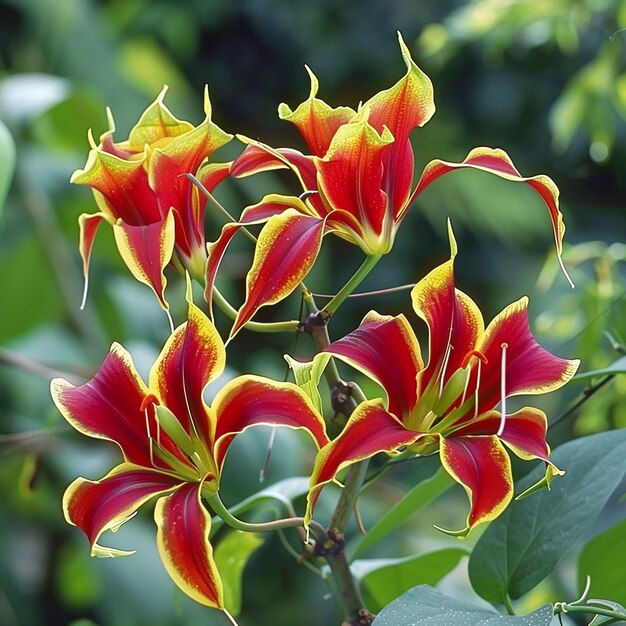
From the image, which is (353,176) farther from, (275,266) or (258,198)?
(258,198)

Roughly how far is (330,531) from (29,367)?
0.32 meters

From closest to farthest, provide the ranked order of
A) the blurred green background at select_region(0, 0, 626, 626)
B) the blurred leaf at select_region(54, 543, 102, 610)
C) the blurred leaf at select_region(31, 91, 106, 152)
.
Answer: the blurred green background at select_region(0, 0, 626, 626)
the blurred leaf at select_region(31, 91, 106, 152)
the blurred leaf at select_region(54, 543, 102, 610)

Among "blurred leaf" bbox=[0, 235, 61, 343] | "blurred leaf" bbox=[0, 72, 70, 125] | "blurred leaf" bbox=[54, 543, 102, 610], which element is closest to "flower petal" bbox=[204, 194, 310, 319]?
"blurred leaf" bbox=[0, 72, 70, 125]

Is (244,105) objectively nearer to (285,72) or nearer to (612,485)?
(285,72)

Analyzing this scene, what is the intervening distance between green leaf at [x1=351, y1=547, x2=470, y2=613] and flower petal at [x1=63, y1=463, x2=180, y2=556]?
13 cm

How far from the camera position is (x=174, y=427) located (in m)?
0.24

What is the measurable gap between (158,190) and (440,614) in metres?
0.12

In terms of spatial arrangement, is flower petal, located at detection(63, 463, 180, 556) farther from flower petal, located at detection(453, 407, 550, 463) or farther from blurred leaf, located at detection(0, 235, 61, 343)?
blurred leaf, located at detection(0, 235, 61, 343)

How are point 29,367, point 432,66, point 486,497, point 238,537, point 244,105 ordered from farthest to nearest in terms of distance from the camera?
point 244,105, point 432,66, point 29,367, point 238,537, point 486,497

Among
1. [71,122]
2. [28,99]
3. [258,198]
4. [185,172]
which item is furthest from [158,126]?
[258,198]

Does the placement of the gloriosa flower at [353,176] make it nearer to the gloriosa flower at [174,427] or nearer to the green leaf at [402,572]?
the gloriosa flower at [174,427]

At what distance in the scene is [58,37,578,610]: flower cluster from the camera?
0.22 metres

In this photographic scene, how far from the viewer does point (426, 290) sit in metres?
0.23

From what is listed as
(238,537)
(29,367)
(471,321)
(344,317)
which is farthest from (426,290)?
(344,317)
